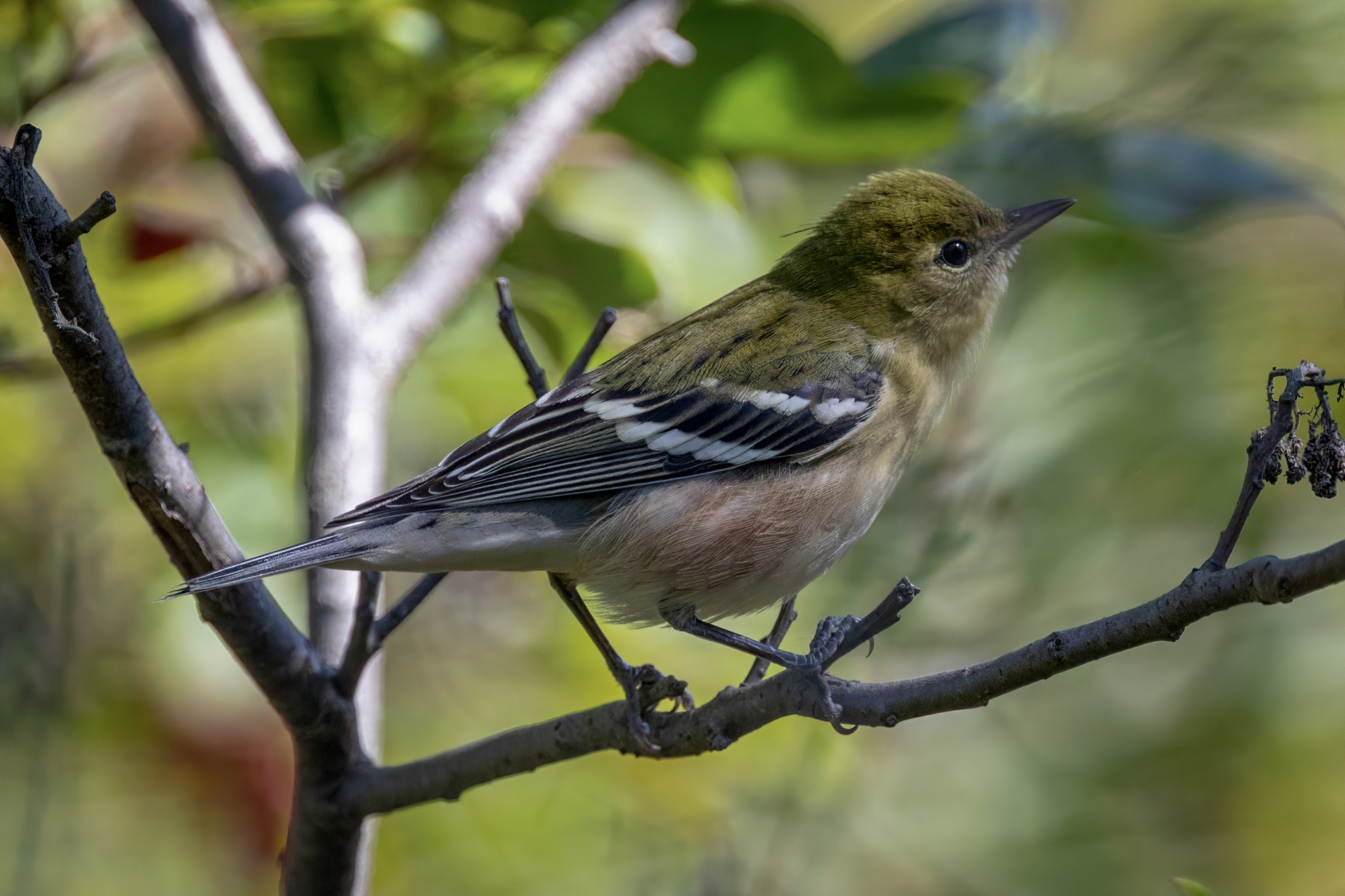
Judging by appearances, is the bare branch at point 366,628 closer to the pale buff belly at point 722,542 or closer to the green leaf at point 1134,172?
the pale buff belly at point 722,542

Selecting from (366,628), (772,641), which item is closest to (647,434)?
(772,641)

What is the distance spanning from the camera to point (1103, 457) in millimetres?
3184

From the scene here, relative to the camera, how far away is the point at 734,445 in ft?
8.80

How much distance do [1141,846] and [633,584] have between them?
1678 millimetres

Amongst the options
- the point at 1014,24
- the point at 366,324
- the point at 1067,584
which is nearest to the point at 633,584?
the point at 366,324

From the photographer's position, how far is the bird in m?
2.47

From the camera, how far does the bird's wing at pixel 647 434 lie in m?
2.62

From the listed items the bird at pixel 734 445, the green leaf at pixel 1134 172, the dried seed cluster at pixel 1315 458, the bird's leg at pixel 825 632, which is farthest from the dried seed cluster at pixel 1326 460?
the green leaf at pixel 1134 172

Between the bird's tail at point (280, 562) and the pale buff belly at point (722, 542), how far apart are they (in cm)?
59

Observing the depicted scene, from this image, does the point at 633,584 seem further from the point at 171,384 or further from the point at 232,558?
the point at 171,384

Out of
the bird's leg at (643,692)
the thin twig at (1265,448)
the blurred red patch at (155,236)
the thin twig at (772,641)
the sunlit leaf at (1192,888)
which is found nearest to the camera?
the thin twig at (1265,448)

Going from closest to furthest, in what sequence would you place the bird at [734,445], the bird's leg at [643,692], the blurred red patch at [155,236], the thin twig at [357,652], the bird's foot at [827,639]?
the bird's foot at [827,639], the bird's leg at [643,692], the thin twig at [357,652], the bird at [734,445], the blurred red patch at [155,236]

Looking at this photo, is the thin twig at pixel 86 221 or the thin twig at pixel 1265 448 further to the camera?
the thin twig at pixel 86 221

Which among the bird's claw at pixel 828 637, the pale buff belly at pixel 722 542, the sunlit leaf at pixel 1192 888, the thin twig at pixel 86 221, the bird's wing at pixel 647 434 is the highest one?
the bird's wing at pixel 647 434
